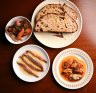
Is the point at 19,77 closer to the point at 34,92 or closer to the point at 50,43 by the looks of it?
the point at 34,92

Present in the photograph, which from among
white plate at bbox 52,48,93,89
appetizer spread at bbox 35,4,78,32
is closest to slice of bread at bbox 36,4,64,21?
appetizer spread at bbox 35,4,78,32

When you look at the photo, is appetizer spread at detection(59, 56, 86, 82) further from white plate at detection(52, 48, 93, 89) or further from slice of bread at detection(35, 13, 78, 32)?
slice of bread at detection(35, 13, 78, 32)

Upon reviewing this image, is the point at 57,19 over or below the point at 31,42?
over

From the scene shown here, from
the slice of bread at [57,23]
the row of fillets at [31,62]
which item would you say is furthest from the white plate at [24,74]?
the slice of bread at [57,23]

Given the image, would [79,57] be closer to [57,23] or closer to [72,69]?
[72,69]

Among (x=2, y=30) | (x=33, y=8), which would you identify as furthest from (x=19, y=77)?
(x=33, y=8)

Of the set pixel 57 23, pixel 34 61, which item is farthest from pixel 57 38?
pixel 34 61
